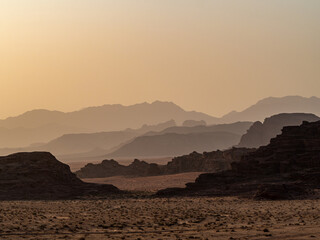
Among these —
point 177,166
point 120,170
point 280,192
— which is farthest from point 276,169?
point 120,170

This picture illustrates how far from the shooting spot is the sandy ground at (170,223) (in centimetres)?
2580

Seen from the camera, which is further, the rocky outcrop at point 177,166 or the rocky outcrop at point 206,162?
the rocky outcrop at point 177,166

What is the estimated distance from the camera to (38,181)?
2484 inches

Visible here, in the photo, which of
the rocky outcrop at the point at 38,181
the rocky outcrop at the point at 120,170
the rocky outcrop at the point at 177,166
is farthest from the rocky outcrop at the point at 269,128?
the rocky outcrop at the point at 38,181

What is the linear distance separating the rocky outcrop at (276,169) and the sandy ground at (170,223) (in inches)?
623

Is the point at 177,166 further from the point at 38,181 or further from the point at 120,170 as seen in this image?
the point at 38,181

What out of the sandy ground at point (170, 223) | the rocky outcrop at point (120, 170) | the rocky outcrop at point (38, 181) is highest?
the rocky outcrop at point (120, 170)

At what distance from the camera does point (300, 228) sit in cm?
2745

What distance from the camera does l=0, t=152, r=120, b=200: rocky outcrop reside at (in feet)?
196

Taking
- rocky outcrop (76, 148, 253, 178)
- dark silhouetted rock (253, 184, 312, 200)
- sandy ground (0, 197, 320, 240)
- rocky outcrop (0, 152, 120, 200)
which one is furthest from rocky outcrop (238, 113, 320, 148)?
sandy ground (0, 197, 320, 240)

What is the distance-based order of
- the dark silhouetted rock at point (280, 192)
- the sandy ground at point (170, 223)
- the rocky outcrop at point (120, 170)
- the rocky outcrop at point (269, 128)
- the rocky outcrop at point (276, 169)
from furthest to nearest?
the rocky outcrop at point (269, 128), the rocky outcrop at point (120, 170), the rocky outcrop at point (276, 169), the dark silhouetted rock at point (280, 192), the sandy ground at point (170, 223)

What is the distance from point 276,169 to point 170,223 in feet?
117

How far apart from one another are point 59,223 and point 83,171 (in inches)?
3632

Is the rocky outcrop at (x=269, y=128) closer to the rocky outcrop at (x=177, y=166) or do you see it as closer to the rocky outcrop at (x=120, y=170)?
the rocky outcrop at (x=177, y=166)
